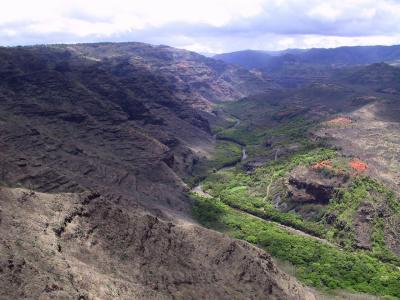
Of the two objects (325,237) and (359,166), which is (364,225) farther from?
(359,166)

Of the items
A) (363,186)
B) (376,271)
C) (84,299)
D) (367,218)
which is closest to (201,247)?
(84,299)

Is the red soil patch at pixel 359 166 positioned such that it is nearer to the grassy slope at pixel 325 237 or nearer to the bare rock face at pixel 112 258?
the grassy slope at pixel 325 237

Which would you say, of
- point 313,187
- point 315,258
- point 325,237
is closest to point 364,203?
point 325,237

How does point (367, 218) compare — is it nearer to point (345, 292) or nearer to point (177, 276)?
point (345, 292)

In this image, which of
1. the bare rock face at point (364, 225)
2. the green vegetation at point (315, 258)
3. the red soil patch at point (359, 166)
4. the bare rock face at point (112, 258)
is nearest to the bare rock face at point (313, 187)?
the red soil patch at point (359, 166)

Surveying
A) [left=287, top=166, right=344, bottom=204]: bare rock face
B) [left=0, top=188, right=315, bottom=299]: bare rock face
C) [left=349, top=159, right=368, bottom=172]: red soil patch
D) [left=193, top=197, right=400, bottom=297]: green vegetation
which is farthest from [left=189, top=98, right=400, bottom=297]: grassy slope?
[left=0, top=188, right=315, bottom=299]: bare rock face
